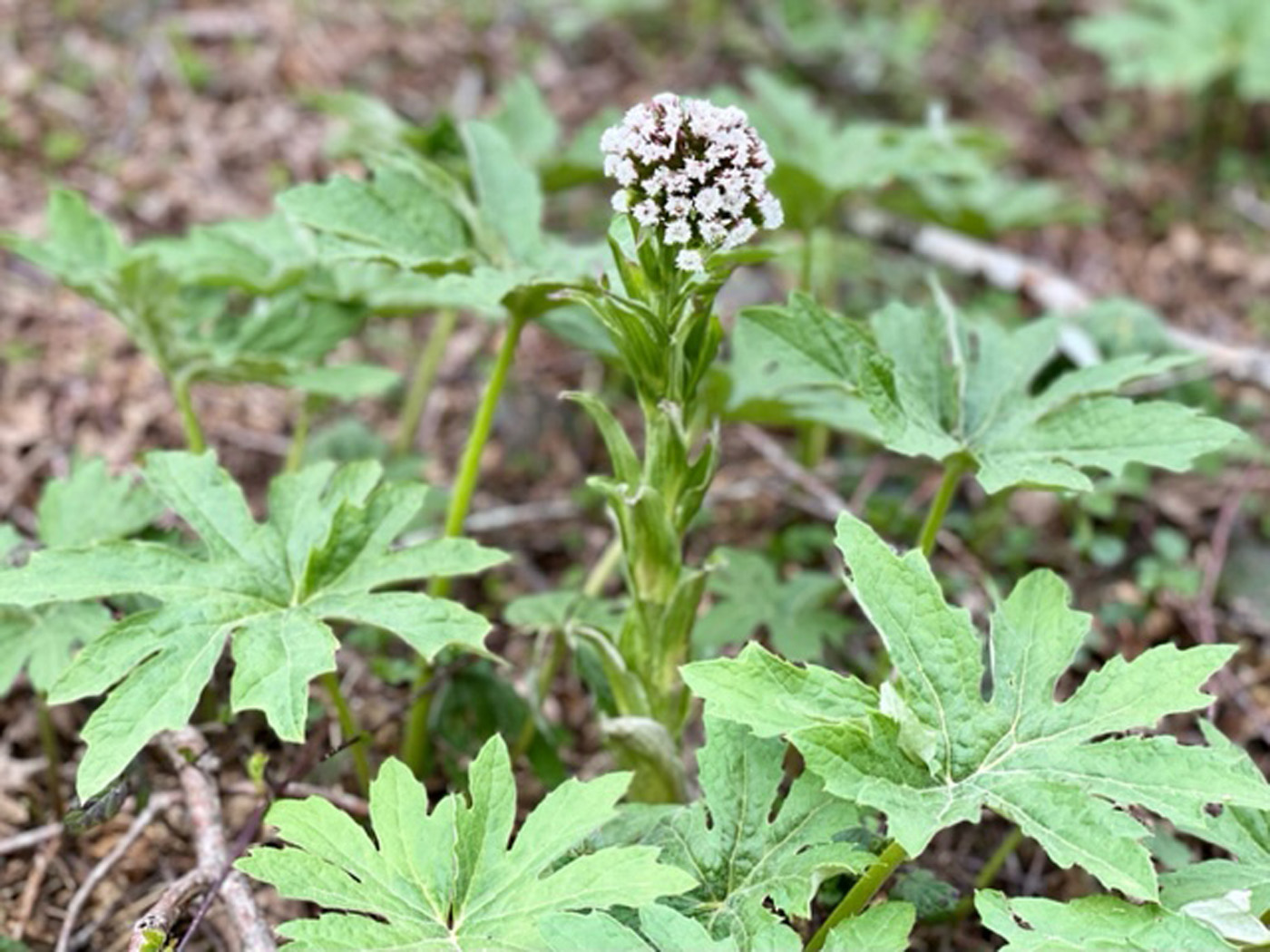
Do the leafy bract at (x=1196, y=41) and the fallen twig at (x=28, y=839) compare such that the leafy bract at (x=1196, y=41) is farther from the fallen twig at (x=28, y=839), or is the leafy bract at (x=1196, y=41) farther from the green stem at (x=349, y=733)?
the fallen twig at (x=28, y=839)

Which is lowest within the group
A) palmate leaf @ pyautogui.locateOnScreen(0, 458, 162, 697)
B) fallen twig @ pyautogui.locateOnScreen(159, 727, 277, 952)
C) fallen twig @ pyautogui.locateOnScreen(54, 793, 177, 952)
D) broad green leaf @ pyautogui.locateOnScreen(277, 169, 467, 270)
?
fallen twig @ pyautogui.locateOnScreen(54, 793, 177, 952)

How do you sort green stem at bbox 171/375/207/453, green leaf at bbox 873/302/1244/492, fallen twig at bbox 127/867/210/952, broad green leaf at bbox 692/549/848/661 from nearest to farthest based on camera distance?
fallen twig at bbox 127/867/210/952 < green leaf at bbox 873/302/1244/492 < broad green leaf at bbox 692/549/848/661 < green stem at bbox 171/375/207/453

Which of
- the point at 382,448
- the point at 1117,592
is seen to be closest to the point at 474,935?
the point at 382,448

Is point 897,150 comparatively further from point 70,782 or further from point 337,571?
point 70,782

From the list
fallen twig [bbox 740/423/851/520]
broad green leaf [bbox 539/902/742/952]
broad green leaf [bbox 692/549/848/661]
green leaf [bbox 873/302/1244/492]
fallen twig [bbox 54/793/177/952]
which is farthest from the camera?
fallen twig [bbox 740/423/851/520]

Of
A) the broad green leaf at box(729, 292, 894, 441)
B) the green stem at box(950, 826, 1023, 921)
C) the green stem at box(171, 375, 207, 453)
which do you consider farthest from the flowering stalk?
the green stem at box(171, 375, 207, 453)

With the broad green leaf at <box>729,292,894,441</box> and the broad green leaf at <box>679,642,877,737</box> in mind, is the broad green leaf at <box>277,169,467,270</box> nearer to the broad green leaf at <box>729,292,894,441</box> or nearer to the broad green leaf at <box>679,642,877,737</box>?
the broad green leaf at <box>729,292,894,441</box>
